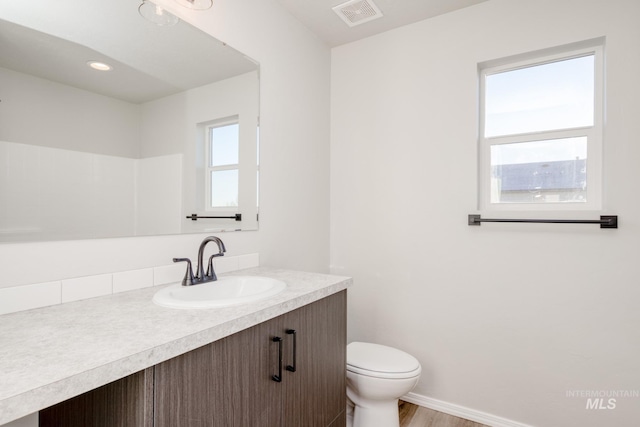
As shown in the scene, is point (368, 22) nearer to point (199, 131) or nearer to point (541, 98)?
point (541, 98)

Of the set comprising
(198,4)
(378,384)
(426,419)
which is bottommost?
(426,419)

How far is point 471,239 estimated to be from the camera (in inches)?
79.5

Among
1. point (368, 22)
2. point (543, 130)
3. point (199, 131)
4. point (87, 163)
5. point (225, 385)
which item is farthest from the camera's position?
point (368, 22)

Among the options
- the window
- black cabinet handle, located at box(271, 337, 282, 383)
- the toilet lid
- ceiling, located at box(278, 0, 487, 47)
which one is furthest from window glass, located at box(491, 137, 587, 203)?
black cabinet handle, located at box(271, 337, 282, 383)

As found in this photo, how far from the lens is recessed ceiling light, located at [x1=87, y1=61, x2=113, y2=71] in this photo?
1.21 metres

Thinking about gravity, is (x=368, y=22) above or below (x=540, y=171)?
above

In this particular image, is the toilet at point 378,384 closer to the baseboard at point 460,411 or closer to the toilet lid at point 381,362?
the toilet lid at point 381,362

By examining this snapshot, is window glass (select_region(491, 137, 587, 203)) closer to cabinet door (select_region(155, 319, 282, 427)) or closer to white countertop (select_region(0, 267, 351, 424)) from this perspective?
white countertop (select_region(0, 267, 351, 424))

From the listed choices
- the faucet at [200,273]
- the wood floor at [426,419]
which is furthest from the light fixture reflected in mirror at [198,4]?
the wood floor at [426,419]

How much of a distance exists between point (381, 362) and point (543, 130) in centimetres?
161

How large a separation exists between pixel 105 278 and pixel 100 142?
1.64ft

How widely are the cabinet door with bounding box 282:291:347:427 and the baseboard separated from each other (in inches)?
32.7

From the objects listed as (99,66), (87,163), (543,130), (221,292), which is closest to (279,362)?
(221,292)

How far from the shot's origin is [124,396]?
77cm
